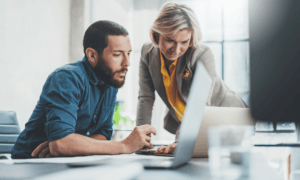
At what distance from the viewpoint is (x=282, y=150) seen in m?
1.11

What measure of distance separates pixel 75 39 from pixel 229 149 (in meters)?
3.90

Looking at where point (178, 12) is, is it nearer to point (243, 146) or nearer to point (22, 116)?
point (243, 146)

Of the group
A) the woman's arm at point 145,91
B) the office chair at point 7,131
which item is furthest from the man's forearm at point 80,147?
the office chair at point 7,131

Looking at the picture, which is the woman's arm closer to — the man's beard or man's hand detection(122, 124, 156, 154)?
the man's beard

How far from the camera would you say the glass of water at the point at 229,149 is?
1.45ft

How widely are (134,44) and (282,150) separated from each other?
361cm

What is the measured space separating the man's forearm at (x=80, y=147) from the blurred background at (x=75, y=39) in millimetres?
2211

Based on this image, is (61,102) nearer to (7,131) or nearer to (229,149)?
(229,149)

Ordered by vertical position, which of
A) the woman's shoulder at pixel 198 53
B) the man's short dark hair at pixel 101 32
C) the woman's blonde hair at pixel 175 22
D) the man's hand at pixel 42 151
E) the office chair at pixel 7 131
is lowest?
the office chair at pixel 7 131

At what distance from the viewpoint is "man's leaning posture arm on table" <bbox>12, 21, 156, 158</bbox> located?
872 millimetres

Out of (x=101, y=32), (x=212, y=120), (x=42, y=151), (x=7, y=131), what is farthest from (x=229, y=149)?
(x=7, y=131)

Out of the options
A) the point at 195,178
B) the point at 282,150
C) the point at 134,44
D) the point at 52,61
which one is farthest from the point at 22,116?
the point at 195,178

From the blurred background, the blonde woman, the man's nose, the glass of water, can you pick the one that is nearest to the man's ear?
the man's nose

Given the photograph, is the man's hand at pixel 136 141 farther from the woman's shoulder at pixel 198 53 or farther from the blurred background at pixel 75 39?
the blurred background at pixel 75 39
